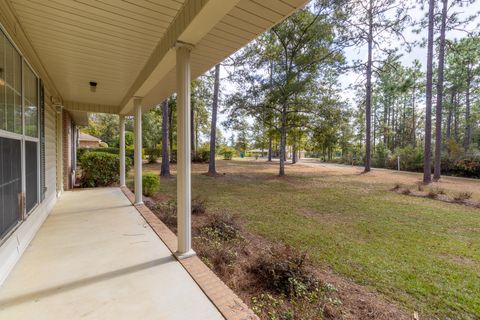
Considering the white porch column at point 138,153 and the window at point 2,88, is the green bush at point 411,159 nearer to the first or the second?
the white porch column at point 138,153

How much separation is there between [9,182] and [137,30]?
6.89 ft

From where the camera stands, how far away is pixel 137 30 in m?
2.64

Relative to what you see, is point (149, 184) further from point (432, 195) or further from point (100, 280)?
point (432, 195)

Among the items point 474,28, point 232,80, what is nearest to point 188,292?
point 232,80

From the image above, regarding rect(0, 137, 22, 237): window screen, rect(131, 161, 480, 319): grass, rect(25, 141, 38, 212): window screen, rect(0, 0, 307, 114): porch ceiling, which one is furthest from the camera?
rect(25, 141, 38, 212): window screen

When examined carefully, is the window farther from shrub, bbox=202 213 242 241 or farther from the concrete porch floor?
shrub, bbox=202 213 242 241

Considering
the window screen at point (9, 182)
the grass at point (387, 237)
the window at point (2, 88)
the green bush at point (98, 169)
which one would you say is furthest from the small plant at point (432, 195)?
the green bush at point (98, 169)

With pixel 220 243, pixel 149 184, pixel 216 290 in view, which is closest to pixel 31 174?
pixel 220 243

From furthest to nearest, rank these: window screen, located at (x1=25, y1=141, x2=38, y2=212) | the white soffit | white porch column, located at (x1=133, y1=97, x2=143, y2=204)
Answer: white porch column, located at (x1=133, y1=97, x2=143, y2=204)
window screen, located at (x1=25, y1=141, x2=38, y2=212)
the white soffit

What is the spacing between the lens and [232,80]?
12797mm

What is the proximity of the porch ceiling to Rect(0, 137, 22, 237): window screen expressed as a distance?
1339 millimetres

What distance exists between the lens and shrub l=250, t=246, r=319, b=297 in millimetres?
2377

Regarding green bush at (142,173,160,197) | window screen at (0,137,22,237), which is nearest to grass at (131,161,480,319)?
green bush at (142,173,160,197)

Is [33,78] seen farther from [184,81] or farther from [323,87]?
[323,87]
